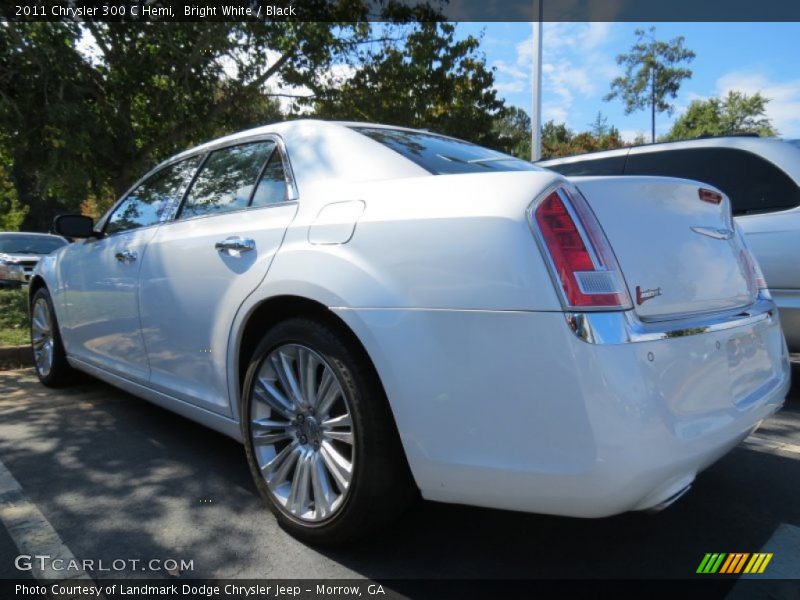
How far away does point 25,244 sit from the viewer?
14.3 metres

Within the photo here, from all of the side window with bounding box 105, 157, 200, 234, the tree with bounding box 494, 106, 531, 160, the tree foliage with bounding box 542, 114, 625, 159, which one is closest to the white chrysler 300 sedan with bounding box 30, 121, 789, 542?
the side window with bounding box 105, 157, 200, 234

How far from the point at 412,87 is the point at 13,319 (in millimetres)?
8498

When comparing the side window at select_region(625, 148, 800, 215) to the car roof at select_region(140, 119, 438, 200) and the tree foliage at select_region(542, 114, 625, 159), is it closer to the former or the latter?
the car roof at select_region(140, 119, 438, 200)

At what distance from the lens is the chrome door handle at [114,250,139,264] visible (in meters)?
3.43

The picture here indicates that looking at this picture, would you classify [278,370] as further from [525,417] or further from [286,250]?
[525,417]

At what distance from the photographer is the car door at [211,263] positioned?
103 inches

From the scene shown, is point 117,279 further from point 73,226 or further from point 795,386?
point 795,386

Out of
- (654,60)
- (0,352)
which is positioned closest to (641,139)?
(654,60)

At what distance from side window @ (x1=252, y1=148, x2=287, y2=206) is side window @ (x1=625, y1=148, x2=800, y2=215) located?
3.41 m

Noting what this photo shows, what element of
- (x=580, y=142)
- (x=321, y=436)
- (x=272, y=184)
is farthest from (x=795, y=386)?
(x=580, y=142)

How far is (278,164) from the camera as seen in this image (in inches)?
111

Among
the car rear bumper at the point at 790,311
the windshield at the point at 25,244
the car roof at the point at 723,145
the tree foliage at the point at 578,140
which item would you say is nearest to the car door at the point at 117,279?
the car roof at the point at 723,145

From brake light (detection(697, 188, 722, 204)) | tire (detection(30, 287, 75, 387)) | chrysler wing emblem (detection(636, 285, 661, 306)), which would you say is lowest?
tire (detection(30, 287, 75, 387))

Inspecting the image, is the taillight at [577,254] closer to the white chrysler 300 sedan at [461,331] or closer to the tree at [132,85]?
the white chrysler 300 sedan at [461,331]
